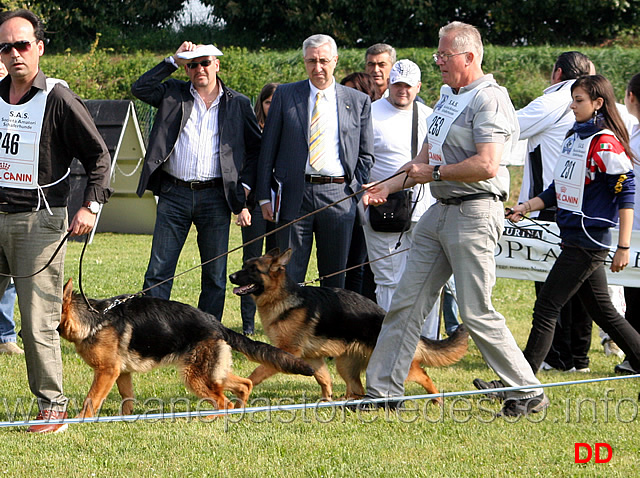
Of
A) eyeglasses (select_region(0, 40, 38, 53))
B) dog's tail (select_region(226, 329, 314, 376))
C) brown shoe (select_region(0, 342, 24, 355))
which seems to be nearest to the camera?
eyeglasses (select_region(0, 40, 38, 53))

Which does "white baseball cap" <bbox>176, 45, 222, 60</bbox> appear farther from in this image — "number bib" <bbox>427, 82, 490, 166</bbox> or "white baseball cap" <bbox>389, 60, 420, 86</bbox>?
"number bib" <bbox>427, 82, 490, 166</bbox>

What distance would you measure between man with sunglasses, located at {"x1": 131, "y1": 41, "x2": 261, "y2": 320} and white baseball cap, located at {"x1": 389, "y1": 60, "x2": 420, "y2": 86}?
1168 mm

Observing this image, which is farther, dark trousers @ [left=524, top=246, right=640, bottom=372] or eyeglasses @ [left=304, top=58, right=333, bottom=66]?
eyeglasses @ [left=304, top=58, right=333, bottom=66]

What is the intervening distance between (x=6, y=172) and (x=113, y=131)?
874 cm

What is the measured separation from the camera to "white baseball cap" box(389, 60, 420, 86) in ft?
21.1

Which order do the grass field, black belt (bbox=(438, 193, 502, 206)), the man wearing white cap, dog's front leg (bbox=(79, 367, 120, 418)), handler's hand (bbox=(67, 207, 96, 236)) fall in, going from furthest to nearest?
the man wearing white cap → dog's front leg (bbox=(79, 367, 120, 418)) → black belt (bbox=(438, 193, 502, 206)) → handler's hand (bbox=(67, 207, 96, 236)) → the grass field

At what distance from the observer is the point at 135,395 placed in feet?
17.8

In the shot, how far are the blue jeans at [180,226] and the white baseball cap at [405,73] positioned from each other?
1.63 meters

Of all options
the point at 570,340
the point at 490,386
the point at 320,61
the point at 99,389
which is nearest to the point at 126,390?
the point at 99,389

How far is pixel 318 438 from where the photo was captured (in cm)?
437

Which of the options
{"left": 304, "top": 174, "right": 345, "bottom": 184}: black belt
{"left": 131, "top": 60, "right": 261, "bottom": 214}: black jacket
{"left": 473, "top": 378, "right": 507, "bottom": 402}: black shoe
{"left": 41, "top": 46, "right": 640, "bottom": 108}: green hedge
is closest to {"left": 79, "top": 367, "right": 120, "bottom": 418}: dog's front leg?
{"left": 131, "top": 60, "right": 261, "bottom": 214}: black jacket

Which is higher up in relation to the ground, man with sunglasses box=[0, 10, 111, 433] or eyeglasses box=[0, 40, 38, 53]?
eyeglasses box=[0, 40, 38, 53]

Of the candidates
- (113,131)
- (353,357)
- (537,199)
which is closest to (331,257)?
(353,357)

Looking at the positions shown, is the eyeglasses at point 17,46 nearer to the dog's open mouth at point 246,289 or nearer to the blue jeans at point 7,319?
the dog's open mouth at point 246,289
